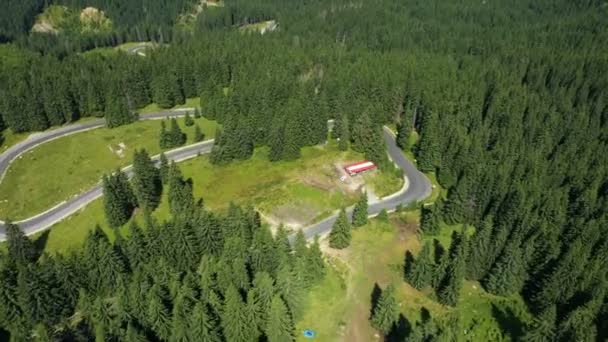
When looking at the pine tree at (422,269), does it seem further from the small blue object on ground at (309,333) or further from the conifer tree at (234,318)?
the conifer tree at (234,318)

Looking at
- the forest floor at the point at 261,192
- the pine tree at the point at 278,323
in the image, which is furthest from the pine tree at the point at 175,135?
the pine tree at the point at 278,323

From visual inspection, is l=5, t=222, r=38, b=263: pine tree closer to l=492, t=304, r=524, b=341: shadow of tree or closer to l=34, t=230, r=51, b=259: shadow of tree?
Answer: l=34, t=230, r=51, b=259: shadow of tree

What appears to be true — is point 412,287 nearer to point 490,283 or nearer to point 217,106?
point 490,283

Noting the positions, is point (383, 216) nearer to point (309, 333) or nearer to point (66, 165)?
point (309, 333)

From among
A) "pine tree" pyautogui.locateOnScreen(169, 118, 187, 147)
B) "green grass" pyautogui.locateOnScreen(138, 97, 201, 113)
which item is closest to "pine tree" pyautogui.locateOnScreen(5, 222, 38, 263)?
"pine tree" pyautogui.locateOnScreen(169, 118, 187, 147)

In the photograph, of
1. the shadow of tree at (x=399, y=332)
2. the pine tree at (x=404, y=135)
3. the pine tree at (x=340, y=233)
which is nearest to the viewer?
the shadow of tree at (x=399, y=332)

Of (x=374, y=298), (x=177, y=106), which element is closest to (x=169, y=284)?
(x=374, y=298)

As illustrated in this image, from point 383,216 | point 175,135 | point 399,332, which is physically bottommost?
point 399,332
